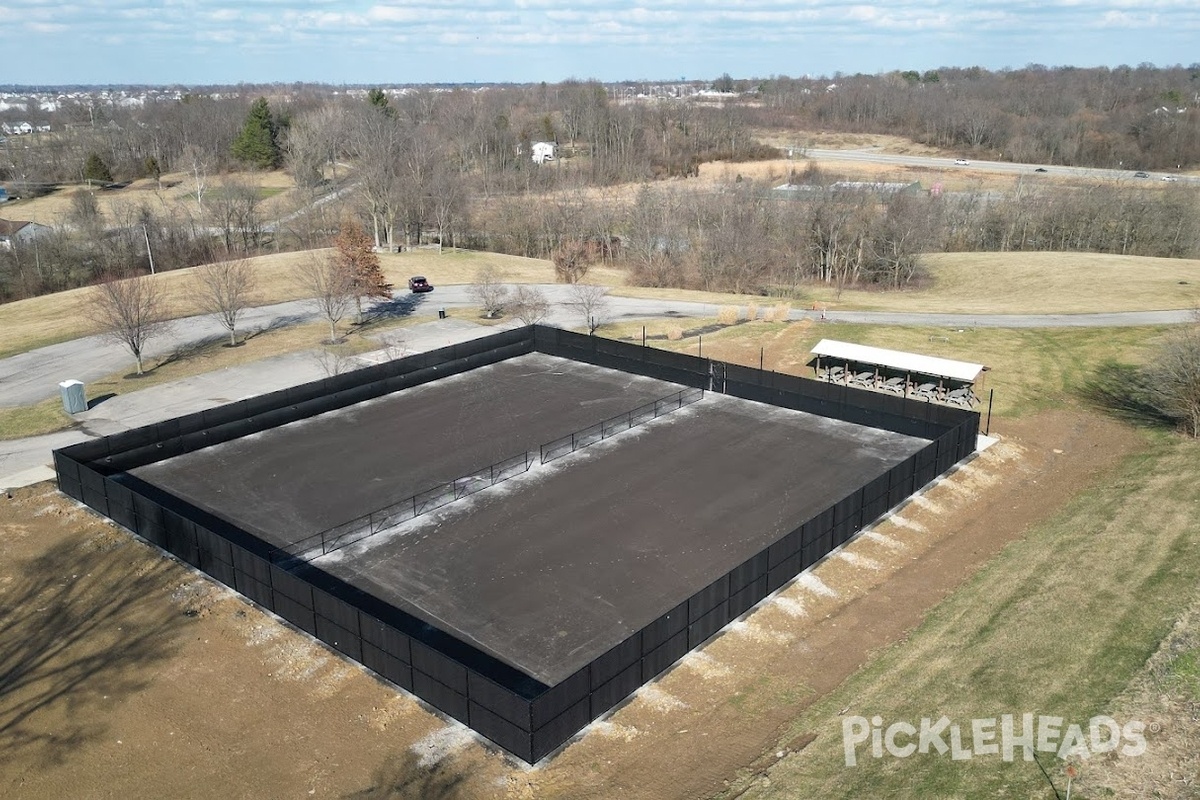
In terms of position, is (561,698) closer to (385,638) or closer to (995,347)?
(385,638)

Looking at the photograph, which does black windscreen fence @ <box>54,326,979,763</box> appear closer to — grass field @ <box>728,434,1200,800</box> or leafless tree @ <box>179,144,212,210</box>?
grass field @ <box>728,434,1200,800</box>

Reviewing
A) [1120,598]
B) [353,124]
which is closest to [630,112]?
[353,124]

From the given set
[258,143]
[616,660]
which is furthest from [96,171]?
[616,660]

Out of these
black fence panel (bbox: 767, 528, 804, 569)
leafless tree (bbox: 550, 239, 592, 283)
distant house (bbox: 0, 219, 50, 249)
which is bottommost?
black fence panel (bbox: 767, 528, 804, 569)

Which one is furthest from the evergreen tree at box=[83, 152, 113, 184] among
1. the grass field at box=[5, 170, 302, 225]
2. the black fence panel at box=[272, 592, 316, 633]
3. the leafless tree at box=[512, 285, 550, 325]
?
the black fence panel at box=[272, 592, 316, 633]

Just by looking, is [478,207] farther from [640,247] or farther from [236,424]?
[236,424]
